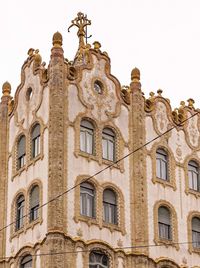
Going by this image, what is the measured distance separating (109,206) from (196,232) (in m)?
7.09

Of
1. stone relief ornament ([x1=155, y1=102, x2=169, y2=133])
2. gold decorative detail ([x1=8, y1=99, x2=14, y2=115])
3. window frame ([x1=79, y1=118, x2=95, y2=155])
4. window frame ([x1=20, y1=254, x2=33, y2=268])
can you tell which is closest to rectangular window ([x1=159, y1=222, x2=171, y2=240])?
stone relief ornament ([x1=155, y1=102, x2=169, y2=133])

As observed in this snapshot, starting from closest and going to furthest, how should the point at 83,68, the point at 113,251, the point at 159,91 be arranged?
the point at 113,251 < the point at 83,68 < the point at 159,91

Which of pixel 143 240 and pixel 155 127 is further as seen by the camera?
pixel 155 127

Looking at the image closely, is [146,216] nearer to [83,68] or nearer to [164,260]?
[164,260]

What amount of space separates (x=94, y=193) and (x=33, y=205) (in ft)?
11.6

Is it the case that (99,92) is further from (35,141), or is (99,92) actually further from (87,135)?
(35,141)

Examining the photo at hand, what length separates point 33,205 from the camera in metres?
51.3

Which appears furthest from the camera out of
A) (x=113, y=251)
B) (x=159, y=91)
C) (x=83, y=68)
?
(x=159, y=91)

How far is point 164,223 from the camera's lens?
54.3m

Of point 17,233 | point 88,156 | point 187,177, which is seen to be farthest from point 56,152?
point 187,177

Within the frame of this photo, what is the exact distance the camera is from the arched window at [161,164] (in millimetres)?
55500

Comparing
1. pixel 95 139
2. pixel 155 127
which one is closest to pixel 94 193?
pixel 95 139

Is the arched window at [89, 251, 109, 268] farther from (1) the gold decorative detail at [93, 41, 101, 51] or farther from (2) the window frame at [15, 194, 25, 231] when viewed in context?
(1) the gold decorative detail at [93, 41, 101, 51]

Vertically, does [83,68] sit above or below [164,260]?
above
